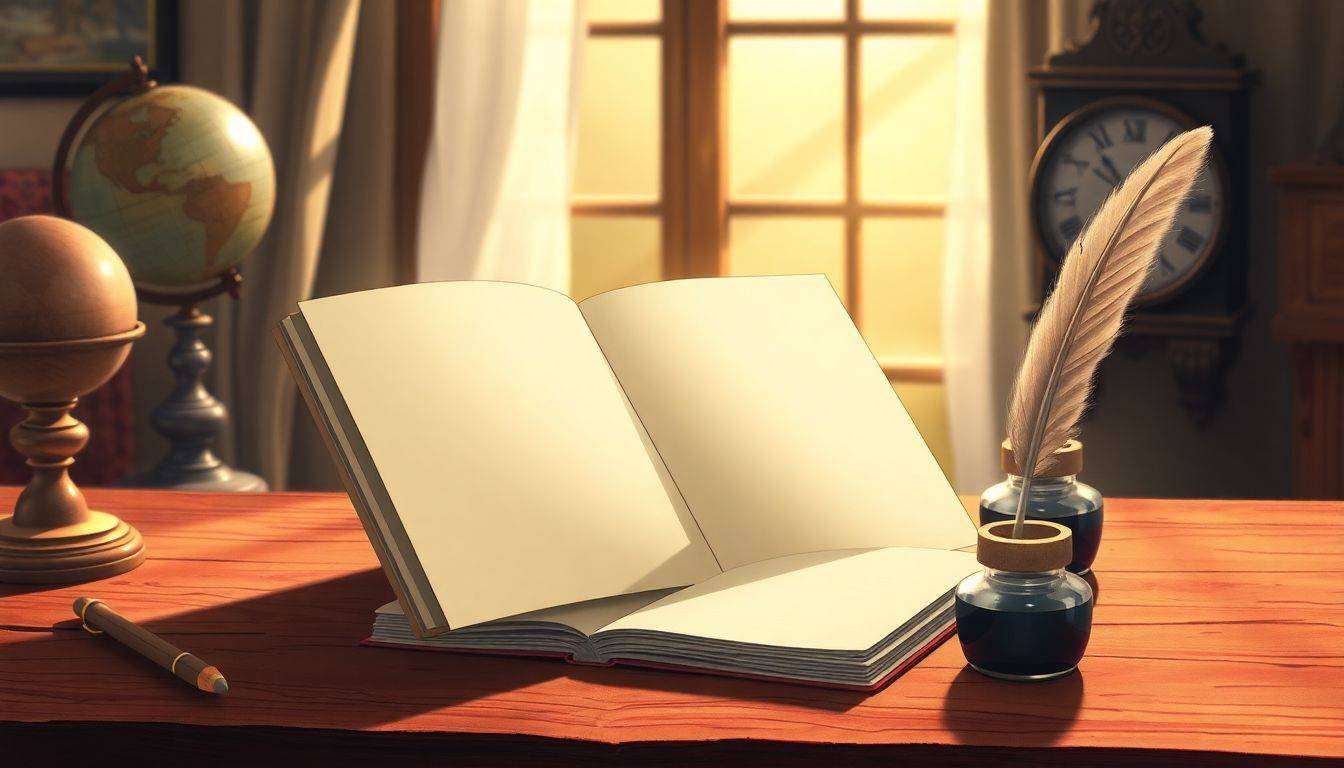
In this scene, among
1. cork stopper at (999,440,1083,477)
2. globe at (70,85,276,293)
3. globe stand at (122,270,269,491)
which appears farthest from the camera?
globe stand at (122,270,269,491)

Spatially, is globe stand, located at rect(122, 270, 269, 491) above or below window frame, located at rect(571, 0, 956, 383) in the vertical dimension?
below

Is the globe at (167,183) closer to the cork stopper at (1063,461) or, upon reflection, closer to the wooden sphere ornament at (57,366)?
the wooden sphere ornament at (57,366)

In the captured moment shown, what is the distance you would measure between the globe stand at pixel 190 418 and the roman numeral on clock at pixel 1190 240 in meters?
2.08

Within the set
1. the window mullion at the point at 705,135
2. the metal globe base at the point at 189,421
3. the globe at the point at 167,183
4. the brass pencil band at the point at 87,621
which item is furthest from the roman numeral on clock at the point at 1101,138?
the brass pencil band at the point at 87,621

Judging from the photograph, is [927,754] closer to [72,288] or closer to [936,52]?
[72,288]

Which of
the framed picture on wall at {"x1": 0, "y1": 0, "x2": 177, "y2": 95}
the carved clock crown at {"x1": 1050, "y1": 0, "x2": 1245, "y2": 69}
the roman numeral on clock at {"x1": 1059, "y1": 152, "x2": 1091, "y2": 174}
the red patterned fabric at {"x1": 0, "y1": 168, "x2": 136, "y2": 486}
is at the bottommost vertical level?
the red patterned fabric at {"x1": 0, "y1": 168, "x2": 136, "y2": 486}

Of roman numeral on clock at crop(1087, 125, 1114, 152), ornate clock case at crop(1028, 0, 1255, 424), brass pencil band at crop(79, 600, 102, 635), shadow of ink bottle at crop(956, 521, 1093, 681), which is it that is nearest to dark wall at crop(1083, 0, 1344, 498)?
ornate clock case at crop(1028, 0, 1255, 424)

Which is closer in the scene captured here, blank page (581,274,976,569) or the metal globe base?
blank page (581,274,976,569)

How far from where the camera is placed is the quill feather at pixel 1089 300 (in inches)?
32.9

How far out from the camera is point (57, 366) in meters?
1.06

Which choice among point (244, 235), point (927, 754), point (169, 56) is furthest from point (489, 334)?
point (169, 56)

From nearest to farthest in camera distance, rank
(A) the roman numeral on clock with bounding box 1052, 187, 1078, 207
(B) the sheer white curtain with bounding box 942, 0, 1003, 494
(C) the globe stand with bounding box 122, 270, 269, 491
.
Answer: (C) the globe stand with bounding box 122, 270, 269, 491 < (A) the roman numeral on clock with bounding box 1052, 187, 1078, 207 < (B) the sheer white curtain with bounding box 942, 0, 1003, 494

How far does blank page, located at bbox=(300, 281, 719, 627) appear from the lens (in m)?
0.91

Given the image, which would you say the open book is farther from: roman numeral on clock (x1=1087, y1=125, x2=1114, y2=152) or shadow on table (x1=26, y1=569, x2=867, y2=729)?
roman numeral on clock (x1=1087, y1=125, x2=1114, y2=152)
